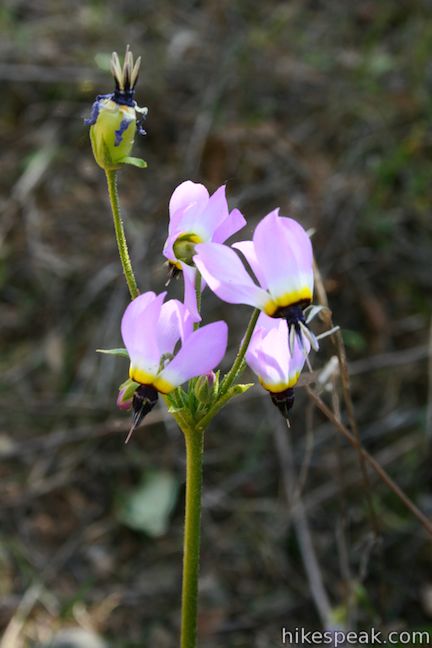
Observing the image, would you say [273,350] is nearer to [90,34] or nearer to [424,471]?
[424,471]

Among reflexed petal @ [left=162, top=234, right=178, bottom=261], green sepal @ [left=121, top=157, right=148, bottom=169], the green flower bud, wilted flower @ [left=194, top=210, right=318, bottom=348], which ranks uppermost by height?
green sepal @ [left=121, top=157, right=148, bottom=169]

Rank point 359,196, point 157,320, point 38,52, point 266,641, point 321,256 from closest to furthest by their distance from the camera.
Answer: point 157,320 → point 266,641 → point 321,256 → point 359,196 → point 38,52

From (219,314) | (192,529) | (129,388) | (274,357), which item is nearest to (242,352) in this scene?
(274,357)

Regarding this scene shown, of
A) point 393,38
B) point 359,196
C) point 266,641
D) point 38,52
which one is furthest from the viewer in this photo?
point 393,38

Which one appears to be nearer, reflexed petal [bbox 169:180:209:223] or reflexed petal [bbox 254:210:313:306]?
reflexed petal [bbox 254:210:313:306]

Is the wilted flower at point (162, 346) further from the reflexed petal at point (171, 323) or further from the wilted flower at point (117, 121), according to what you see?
the wilted flower at point (117, 121)

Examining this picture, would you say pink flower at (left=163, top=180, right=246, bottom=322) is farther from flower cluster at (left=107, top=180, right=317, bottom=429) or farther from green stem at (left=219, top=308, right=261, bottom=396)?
green stem at (left=219, top=308, right=261, bottom=396)

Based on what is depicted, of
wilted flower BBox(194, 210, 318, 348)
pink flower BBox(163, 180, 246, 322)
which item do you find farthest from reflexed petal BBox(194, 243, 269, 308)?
pink flower BBox(163, 180, 246, 322)

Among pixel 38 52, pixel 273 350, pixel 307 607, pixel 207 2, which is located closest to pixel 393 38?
pixel 207 2
